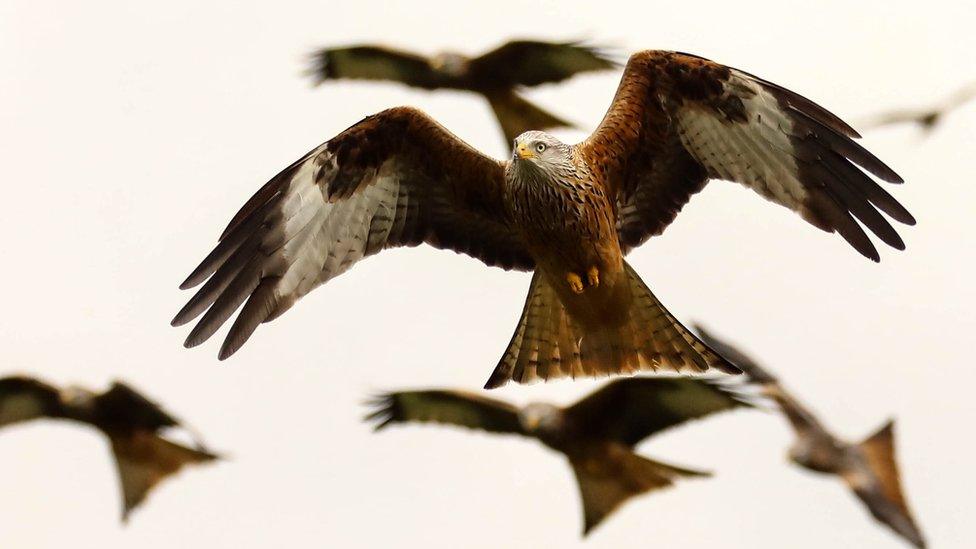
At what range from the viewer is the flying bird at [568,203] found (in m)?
10.1

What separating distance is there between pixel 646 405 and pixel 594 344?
93.1 inches

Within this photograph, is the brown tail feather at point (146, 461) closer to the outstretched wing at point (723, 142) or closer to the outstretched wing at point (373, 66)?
the outstretched wing at point (373, 66)

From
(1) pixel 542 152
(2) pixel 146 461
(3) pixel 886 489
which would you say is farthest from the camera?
(2) pixel 146 461

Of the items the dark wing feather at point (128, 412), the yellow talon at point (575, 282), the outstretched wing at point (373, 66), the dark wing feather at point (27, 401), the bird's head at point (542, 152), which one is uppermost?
the outstretched wing at point (373, 66)

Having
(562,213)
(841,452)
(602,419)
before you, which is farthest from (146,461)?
(841,452)

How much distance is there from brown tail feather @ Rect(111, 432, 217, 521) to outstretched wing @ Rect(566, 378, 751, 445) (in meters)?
2.68

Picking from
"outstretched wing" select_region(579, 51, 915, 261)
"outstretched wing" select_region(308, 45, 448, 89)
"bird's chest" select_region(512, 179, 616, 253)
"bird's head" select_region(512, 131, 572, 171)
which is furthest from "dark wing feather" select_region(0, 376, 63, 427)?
"outstretched wing" select_region(579, 51, 915, 261)

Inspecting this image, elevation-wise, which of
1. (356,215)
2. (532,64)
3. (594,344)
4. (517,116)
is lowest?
(594,344)

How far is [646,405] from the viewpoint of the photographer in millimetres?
12648

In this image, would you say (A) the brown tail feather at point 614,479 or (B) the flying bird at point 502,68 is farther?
(B) the flying bird at point 502,68

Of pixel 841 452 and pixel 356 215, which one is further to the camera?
pixel 841 452

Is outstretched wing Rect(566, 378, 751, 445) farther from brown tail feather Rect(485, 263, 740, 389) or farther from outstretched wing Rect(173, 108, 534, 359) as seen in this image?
outstretched wing Rect(173, 108, 534, 359)

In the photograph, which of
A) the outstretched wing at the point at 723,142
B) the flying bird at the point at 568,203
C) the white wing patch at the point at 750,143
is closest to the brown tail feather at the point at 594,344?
the flying bird at the point at 568,203

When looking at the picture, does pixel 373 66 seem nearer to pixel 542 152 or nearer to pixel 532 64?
pixel 532 64
